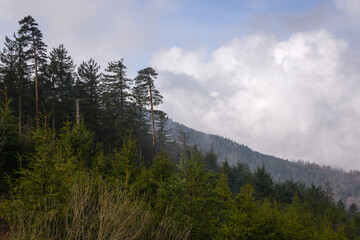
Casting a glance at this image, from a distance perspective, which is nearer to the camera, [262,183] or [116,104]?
[116,104]

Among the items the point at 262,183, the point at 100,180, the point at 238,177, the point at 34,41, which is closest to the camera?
the point at 100,180

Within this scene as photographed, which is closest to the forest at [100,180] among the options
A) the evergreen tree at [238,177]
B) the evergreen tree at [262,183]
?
the evergreen tree at [262,183]

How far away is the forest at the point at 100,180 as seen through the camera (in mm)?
4984

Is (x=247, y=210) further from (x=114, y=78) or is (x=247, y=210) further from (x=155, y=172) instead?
(x=114, y=78)

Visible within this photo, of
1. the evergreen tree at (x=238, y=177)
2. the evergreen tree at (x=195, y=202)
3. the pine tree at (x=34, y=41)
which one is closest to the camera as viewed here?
the evergreen tree at (x=195, y=202)

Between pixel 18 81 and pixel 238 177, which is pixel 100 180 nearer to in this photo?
pixel 18 81

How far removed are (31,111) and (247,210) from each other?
28419 mm

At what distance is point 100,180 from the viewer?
8117mm

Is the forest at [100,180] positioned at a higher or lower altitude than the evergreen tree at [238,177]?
higher

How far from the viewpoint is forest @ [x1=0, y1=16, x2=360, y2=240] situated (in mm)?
4984

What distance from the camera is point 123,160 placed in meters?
12.1

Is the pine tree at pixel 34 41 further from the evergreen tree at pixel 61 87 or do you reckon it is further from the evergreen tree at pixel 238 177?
the evergreen tree at pixel 238 177

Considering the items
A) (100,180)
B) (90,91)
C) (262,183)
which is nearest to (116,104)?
(90,91)

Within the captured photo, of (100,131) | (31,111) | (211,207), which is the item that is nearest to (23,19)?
(31,111)
